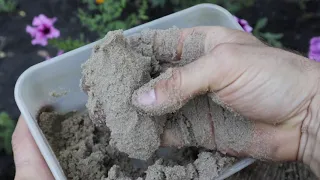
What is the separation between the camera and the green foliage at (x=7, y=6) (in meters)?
1.99

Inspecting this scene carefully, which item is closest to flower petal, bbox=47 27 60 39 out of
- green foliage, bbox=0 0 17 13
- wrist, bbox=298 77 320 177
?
green foliage, bbox=0 0 17 13

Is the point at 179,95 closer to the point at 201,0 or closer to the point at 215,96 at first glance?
the point at 215,96

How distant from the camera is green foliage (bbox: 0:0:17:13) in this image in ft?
6.54

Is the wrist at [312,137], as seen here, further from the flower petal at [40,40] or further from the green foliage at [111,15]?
the flower petal at [40,40]

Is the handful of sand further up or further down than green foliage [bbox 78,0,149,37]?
further up

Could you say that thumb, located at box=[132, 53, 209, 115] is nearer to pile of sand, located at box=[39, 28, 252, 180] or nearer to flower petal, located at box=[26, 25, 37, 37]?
pile of sand, located at box=[39, 28, 252, 180]

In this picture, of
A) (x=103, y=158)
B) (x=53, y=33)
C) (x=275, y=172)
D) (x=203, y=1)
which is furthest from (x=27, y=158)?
(x=203, y=1)

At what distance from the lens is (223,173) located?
1249 millimetres

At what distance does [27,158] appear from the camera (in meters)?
1.39

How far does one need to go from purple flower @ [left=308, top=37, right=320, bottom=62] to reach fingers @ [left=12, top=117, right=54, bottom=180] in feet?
3.22

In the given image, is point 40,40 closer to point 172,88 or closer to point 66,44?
point 66,44

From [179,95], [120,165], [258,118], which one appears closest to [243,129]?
[258,118]

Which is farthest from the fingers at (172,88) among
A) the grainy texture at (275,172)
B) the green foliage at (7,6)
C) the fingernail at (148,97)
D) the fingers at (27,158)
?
the green foliage at (7,6)

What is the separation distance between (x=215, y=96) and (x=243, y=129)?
0.13m
